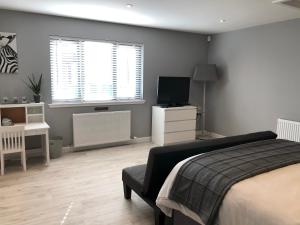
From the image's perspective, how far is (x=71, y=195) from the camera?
115 inches

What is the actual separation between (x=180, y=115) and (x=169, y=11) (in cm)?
210

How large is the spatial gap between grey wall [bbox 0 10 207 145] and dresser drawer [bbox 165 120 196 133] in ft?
1.85

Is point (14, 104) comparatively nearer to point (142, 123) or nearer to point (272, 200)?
point (142, 123)

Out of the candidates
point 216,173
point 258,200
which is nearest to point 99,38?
point 216,173

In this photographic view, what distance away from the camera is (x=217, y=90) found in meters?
5.75

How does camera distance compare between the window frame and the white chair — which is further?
the window frame

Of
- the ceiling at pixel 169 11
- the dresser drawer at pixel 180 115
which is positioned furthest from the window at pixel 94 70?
the dresser drawer at pixel 180 115

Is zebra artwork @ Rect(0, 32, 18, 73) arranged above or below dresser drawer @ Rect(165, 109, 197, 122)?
above

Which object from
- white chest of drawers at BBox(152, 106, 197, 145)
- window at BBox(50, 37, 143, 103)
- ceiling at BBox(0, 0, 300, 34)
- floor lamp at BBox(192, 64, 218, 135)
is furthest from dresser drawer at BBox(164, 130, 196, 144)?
ceiling at BBox(0, 0, 300, 34)

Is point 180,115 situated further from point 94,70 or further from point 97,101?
point 94,70

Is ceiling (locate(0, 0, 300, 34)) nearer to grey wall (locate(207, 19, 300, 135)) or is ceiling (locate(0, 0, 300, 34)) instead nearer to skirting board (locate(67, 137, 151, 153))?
grey wall (locate(207, 19, 300, 135))

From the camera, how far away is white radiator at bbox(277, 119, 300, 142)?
404 cm

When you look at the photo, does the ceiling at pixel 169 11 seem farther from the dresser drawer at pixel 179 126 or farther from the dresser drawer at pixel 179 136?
the dresser drawer at pixel 179 136

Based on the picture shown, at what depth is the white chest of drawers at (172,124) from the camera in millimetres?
4961
